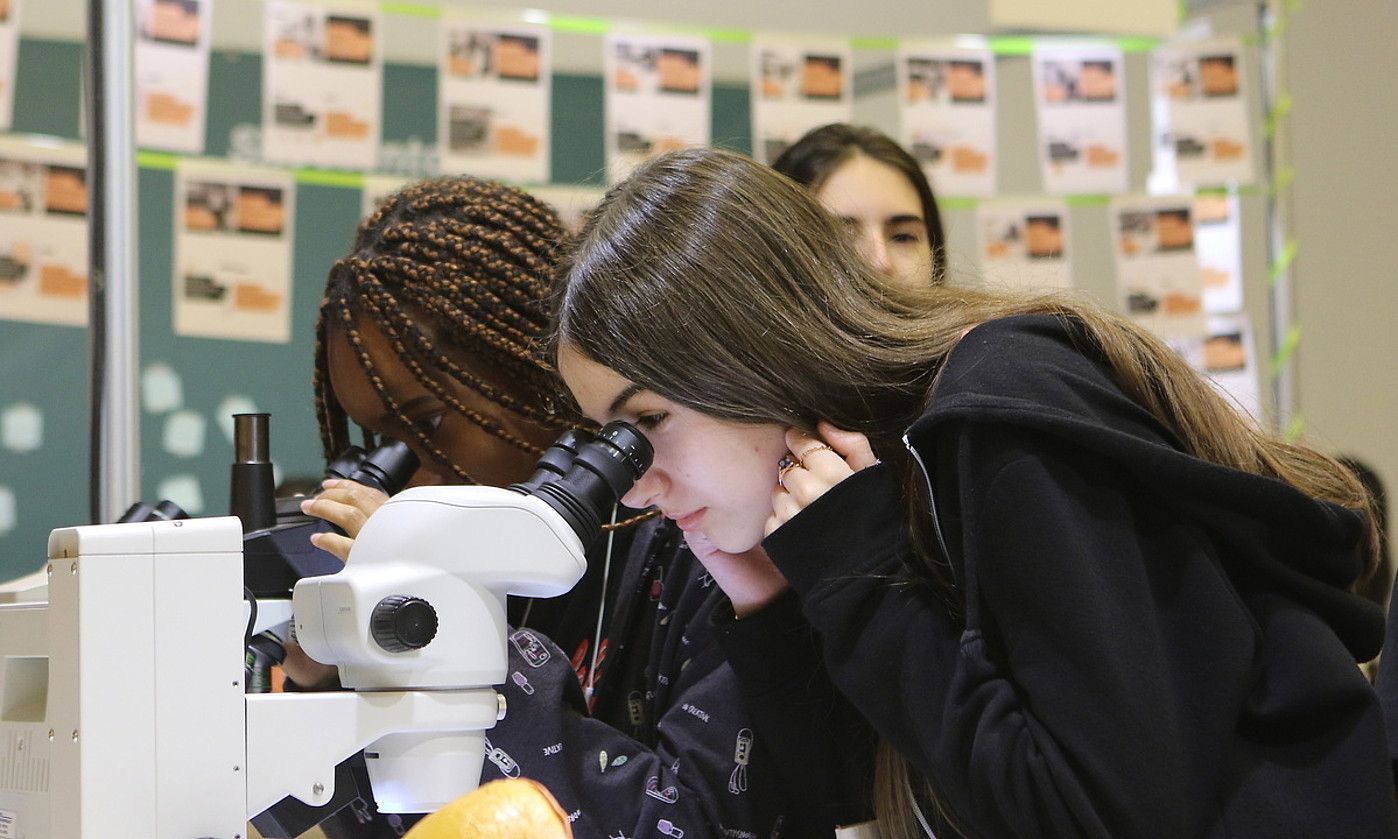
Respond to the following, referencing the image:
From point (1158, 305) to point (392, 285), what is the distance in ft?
6.44

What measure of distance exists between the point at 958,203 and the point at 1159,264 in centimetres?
46

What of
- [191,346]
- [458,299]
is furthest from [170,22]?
[458,299]

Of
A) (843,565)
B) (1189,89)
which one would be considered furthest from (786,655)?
(1189,89)

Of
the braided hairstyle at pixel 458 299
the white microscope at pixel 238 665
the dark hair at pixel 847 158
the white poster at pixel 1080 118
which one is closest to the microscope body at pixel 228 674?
the white microscope at pixel 238 665

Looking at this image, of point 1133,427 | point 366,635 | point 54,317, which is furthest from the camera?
point 54,317

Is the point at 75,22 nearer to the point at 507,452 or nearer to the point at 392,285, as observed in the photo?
the point at 392,285

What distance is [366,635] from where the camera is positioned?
917 mm

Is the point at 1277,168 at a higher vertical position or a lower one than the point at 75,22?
lower

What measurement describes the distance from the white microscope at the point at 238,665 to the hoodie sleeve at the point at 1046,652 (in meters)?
0.25

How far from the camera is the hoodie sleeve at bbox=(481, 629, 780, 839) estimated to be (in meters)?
1.21

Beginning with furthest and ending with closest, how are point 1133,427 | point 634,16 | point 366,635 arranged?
point 634,16 < point 1133,427 < point 366,635

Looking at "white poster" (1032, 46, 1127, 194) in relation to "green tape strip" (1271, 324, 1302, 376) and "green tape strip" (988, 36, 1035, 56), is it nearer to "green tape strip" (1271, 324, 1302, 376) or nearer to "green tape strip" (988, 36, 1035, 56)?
"green tape strip" (988, 36, 1035, 56)

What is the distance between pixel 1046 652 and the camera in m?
0.94

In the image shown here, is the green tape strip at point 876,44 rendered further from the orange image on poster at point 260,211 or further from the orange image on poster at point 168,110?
the orange image on poster at point 168,110
